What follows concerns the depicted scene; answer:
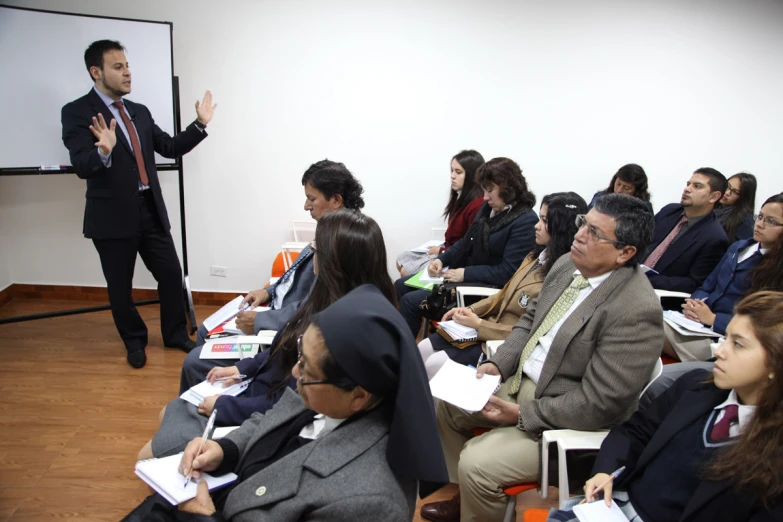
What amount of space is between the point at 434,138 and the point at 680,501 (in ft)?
10.8

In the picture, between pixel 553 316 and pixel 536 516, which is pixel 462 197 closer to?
pixel 553 316

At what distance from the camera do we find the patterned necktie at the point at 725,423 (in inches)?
55.3

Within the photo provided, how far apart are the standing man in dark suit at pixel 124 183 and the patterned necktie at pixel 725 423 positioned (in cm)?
319

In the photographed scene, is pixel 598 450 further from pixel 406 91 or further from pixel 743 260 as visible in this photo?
pixel 406 91

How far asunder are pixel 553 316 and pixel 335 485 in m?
1.29

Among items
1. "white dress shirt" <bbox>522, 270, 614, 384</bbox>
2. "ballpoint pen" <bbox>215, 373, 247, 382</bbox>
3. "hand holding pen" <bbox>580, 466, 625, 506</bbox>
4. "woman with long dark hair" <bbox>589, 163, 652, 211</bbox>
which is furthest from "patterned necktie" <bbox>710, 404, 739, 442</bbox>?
"woman with long dark hair" <bbox>589, 163, 652, 211</bbox>

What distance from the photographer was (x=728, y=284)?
2.79 metres

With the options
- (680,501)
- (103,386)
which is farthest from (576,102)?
(103,386)

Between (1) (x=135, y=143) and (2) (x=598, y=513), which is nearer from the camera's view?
(2) (x=598, y=513)

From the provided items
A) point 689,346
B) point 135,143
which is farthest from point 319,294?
point 135,143

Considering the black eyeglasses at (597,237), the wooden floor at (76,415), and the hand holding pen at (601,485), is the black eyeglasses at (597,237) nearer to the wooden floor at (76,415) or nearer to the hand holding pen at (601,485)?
the hand holding pen at (601,485)

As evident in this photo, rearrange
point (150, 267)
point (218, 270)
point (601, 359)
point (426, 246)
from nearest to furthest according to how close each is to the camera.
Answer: point (601, 359) → point (150, 267) → point (426, 246) → point (218, 270)

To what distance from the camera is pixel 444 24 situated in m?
4.05

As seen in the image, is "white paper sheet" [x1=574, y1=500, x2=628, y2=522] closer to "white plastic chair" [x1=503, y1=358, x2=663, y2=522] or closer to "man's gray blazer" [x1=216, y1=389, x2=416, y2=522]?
"white plastic chair" [x1=503, y1=358, x2=663, y2=522]
